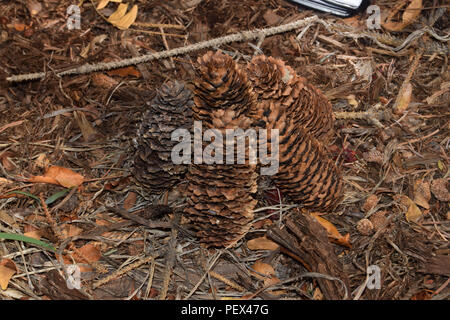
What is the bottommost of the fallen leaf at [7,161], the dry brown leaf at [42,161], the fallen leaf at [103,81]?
the fallen leaf at [7,161]

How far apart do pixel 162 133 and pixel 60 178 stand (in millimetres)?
360

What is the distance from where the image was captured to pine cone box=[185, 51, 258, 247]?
1.07 m

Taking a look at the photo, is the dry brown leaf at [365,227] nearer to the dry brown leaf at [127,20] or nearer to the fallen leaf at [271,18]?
the fallen leaf at [271,18]

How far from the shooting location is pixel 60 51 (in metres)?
1.67

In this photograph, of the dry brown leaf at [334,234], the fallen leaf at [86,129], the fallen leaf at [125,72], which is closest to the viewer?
the dry brown leaf at [334,234]

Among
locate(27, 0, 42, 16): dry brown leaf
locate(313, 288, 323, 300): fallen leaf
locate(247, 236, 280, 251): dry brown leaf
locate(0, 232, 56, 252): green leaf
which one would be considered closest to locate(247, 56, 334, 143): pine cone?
locate(247, 236, 280, 251): dry brown leaf

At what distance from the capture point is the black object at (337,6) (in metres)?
1.76

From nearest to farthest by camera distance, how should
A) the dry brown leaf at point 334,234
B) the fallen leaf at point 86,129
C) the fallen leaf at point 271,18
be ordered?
the dry brown leaf at point 334,234, the fallen leaf at point 86,129, the fallen leaf at point 271,18

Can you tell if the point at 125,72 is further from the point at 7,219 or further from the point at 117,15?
the point at 7,219

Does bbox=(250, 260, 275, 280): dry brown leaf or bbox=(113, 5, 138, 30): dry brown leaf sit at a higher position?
bbox=(113, 5, 138, 30): dry brown leaf

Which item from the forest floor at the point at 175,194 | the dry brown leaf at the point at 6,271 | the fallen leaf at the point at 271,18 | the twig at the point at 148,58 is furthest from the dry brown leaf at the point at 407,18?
the dry brown leaf at the point at 6,271

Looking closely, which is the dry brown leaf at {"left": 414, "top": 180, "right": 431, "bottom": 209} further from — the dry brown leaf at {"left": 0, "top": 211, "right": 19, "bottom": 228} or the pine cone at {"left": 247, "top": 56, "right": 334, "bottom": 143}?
the dry brown leaf at {"left": 0, "top": 211, "right": 19, "bottom": 228}
